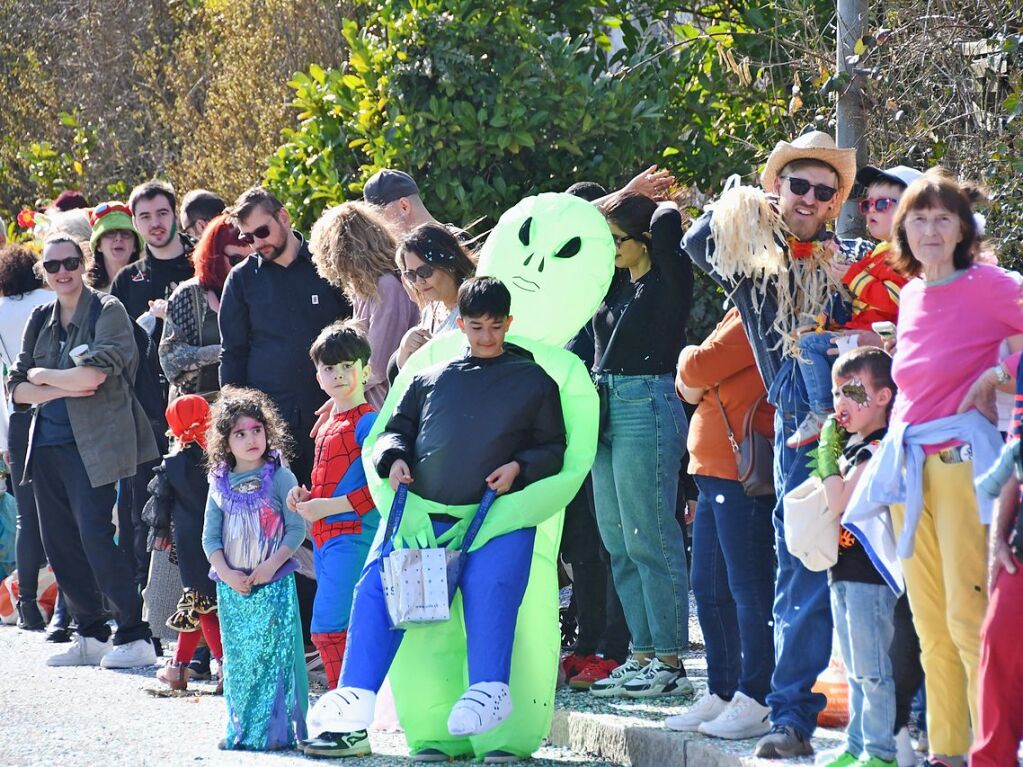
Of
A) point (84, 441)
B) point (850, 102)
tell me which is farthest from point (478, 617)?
point (84, 441)

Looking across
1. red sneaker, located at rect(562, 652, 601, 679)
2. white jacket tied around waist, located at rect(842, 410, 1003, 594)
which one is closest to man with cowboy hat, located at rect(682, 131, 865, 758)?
white jacket tied around waist, located at rect(842, 410, 1003, 594)

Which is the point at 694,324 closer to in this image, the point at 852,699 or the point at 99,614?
the point at 99,614

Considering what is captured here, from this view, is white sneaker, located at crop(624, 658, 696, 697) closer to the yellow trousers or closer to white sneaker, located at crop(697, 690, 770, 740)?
white sneaker, located at crop(697, 690, 770, 740)

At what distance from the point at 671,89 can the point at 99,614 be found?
4.56 meters

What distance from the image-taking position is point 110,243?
1070 centimetres

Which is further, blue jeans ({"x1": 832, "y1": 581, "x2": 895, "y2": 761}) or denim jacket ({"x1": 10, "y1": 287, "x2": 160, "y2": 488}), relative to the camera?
denim jacket ({"x1": 10, "y1": 287, "x2": 160, "y2": 488})

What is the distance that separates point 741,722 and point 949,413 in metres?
1.50

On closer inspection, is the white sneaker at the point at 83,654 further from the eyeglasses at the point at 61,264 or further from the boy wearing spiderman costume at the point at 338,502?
the boy wearing spiderman costume at the point at 338,502

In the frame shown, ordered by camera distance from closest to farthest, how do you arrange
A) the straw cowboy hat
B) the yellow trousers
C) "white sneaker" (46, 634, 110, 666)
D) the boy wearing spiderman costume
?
the yellow trousers → the straw cowboy hat → the boy wearing spiderman costume → "white sneaker" (46, 634, 110, 666)

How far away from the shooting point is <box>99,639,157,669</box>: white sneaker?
932 centimetres

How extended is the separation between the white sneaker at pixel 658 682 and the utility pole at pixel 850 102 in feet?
6.19

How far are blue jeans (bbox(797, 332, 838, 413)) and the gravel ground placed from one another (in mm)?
1664

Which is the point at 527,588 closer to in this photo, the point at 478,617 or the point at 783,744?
the point at 478,617

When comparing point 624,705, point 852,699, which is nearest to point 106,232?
Result: point 624,705
